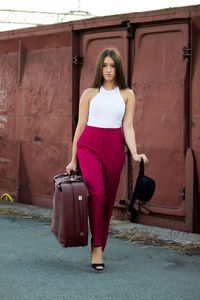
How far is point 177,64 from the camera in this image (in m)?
6.86

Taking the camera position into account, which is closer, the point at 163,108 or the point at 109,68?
the point at 109,68

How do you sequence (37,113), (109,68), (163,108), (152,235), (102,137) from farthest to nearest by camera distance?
(37,113) < (163,108) < (152,235) < (109,68) < (102,137)

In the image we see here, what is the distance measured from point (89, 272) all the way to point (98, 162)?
908 millimetres

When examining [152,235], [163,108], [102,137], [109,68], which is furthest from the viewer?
[163,108]

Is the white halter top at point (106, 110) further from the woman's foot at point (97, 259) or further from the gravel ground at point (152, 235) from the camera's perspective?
the gravel ground at point (152, 235)

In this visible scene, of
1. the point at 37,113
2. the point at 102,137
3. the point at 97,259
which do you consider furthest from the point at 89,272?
the point at 37,113

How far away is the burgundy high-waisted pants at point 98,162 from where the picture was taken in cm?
493

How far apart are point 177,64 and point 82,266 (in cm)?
279

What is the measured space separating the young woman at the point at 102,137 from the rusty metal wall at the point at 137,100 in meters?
1.83

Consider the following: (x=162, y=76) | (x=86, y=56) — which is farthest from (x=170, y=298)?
(x=86, y=56)

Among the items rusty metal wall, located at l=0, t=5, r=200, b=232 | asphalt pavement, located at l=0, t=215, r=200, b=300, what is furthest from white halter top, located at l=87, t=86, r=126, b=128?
rusty metal wall, located at l=0, t=5, r=200, b=232

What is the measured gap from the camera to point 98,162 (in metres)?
4.95

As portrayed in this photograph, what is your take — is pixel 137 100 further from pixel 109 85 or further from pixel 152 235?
pixel 109 85

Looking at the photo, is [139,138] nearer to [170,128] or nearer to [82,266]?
[170,128]
